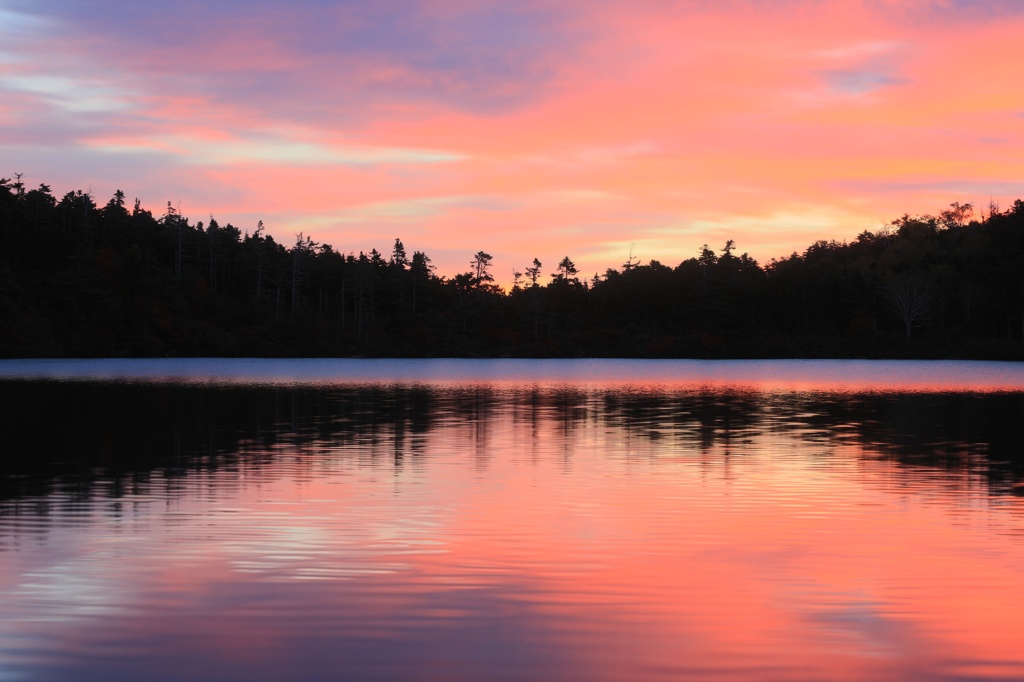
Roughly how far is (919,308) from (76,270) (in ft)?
469

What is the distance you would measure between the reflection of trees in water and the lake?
290 mm

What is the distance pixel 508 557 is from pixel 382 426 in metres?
24.6

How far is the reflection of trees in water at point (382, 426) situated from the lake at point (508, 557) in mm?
290

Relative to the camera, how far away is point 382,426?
1563 inches

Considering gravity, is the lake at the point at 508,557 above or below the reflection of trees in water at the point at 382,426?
below

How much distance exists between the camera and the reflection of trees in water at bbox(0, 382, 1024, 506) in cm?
2703

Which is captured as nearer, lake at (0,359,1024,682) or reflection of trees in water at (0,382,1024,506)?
lake at (0,359,1024,682)

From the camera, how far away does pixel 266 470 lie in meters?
26.0

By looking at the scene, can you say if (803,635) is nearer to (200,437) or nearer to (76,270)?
(200,437)

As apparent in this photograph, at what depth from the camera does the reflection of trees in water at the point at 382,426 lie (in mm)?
27031

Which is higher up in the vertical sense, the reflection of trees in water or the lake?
the reflection of trees in water

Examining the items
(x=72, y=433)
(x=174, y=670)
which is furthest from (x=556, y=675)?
(x=72, y=433)

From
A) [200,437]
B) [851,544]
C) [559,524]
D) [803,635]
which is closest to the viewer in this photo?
[803,635]

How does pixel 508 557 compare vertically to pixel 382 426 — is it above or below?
below
